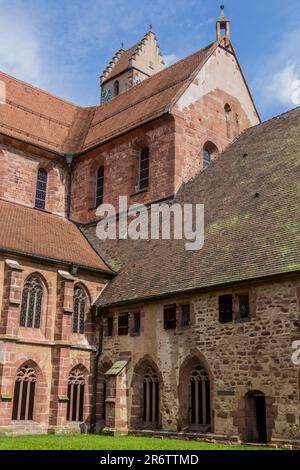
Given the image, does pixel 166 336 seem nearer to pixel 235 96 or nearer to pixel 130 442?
pixel 130 442

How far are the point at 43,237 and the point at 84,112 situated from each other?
562 inches

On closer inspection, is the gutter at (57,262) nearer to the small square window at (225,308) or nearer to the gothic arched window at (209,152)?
the small square window at (225,308)

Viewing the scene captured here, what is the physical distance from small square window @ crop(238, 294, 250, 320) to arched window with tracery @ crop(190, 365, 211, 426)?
93.8 inches

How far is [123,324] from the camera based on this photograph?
21938 millimetres

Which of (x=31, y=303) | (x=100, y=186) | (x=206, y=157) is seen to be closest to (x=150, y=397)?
(x=31, y=303)

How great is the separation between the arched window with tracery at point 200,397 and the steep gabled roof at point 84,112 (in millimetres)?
12750

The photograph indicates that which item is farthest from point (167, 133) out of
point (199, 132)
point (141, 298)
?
point (141, 298)

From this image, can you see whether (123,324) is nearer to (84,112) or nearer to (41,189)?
(41,189)

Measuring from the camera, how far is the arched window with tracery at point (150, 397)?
65.9 ft

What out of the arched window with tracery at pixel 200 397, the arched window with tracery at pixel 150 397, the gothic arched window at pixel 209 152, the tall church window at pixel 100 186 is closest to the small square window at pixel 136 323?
the arched window with tracery at pixel 150 397

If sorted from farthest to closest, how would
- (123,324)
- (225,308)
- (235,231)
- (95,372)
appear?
(95,372), (123,324), (235,231), (225,308)

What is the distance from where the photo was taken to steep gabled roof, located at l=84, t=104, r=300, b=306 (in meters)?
18.0

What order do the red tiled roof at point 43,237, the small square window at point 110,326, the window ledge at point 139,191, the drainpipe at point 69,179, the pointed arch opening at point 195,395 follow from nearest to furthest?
1. the pointed arch opening at point 195,395
2. the red tiled roof at point 43,237
3. the small square window at point 110,326
4. the window ledge at point 139,191
5. the drainpipe at point 69,179
